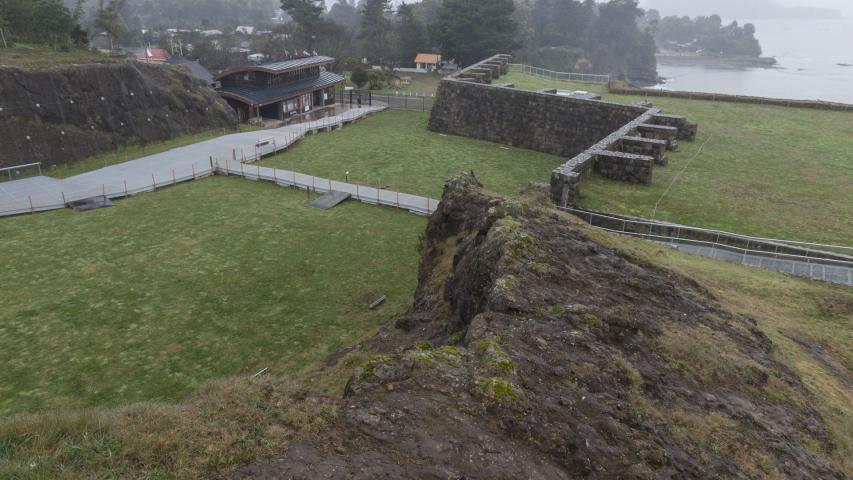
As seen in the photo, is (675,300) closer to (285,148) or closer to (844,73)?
(285,148)

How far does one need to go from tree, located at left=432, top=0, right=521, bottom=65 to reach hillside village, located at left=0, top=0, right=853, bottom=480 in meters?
21.6

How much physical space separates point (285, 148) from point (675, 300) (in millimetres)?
32095

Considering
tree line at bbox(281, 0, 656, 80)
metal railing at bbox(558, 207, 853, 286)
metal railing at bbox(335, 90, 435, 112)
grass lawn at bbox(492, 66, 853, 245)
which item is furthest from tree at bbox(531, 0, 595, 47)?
metal railing at bbox(558, 207, 853, 286)

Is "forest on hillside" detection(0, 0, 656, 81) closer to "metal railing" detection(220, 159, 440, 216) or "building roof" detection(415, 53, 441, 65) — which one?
"building roof" detection(415, 53, 441, 65)

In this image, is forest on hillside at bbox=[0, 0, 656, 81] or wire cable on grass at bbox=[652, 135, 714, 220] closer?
wire cable on grass at bbox=[652, 135, 714, 220]

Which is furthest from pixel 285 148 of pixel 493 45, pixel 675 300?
pixel 493 45

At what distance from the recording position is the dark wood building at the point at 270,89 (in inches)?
1914

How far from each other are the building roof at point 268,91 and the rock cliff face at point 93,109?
13.5 feet

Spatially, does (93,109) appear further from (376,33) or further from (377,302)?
(376,33)

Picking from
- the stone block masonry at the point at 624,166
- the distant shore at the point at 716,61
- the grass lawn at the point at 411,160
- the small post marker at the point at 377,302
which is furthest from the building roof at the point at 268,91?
the distant shore at the point at 716,61

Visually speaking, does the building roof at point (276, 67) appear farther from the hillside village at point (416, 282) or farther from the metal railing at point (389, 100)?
the metal railing at point (389, 100)

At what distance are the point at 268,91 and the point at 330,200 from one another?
2828 cm

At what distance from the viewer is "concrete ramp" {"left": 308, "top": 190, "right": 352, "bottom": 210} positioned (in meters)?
26.5

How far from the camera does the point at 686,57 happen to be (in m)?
183
